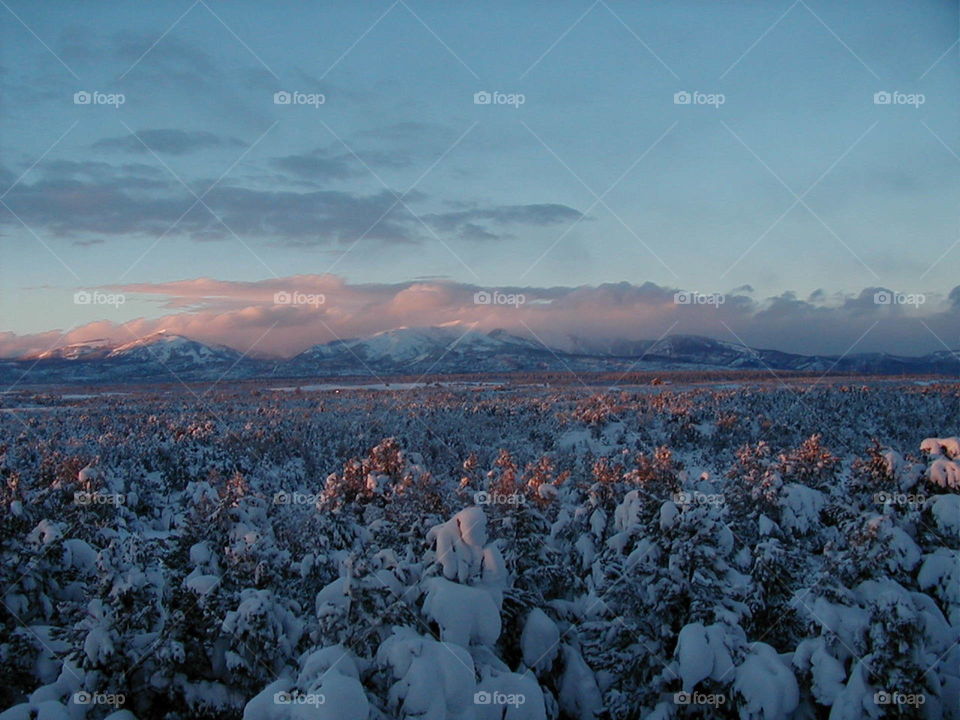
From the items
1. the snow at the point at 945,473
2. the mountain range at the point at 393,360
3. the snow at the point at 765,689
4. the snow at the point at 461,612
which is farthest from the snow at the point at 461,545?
the mountain range at the point at 393,360

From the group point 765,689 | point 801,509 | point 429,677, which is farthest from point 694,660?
point 801,509

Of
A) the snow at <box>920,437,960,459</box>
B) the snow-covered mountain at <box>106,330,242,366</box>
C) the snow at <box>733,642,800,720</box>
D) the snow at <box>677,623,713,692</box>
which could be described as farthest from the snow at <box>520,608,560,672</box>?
the snow-covered mountain at <box>106,330,242,366</box>

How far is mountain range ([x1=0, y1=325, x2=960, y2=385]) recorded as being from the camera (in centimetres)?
10431

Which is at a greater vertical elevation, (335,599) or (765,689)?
(335,599)

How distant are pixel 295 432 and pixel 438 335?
157208mm

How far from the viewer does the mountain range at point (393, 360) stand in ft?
342

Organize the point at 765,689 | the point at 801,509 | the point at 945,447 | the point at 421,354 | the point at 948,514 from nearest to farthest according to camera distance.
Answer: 1. the point at 765,689
2. the point at 948,514
3. the point at 945,447
4. the point at 801,509
5. the point at 421,354

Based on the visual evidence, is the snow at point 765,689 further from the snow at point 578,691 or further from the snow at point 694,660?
the snow at point 578,691

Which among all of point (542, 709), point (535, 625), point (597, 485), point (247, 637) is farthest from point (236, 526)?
point (597, 485)

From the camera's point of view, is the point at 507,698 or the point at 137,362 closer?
the point at 507,698

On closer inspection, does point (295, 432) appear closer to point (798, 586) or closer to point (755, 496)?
point (755, 496)

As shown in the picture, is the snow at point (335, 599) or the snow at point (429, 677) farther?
the snow at point (335, 599)

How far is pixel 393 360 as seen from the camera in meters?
148

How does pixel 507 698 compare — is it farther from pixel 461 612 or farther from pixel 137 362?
pixel 137 362
